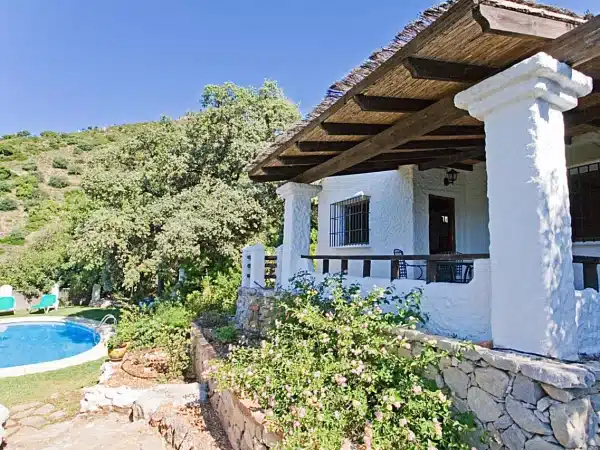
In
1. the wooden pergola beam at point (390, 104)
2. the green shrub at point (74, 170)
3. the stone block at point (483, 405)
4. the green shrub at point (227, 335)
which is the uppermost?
the green shrub at point (74, 170)

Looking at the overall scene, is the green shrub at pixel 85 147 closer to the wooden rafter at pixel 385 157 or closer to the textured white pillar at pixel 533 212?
the wooden rafter at pixel 385 157

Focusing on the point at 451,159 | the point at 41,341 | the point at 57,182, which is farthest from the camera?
the point at 57,182

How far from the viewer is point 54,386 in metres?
9.45

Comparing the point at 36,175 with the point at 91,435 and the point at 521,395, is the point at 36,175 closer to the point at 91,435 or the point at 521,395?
the point at 91,435

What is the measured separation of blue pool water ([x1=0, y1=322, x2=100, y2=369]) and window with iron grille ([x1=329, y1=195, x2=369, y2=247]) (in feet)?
34.7

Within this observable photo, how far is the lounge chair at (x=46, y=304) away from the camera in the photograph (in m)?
20.3

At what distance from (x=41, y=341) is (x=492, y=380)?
19658mm

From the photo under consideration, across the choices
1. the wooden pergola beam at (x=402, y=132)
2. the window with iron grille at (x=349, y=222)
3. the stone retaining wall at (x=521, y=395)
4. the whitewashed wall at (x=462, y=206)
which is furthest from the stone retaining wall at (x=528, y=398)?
the window with iron grille at (x=349, y=222)

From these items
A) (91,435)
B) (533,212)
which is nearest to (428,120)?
(533,212)

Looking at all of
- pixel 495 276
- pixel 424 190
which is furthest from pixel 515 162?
pixel 424 190

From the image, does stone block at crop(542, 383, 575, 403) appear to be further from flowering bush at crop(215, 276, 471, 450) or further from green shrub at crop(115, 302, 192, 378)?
green shrub at crop(115, 302, 192, 378)

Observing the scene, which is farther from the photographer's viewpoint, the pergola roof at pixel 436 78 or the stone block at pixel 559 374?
the pergola roof at pixel 436 78

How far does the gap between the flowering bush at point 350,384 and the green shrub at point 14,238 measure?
35698mm

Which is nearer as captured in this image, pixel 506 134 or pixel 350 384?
pixel 506 134
